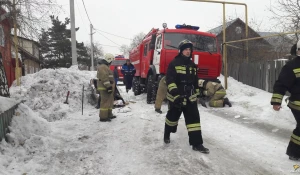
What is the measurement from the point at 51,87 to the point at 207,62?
6.20 metres

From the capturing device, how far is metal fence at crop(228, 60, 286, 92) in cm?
1036

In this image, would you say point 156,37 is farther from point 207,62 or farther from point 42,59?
point 42,59

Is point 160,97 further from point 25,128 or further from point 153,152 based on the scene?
point 25,128

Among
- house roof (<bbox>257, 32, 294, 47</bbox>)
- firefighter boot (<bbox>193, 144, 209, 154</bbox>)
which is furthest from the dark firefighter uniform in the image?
house roof (<bbox>257, 32, 294, 47</bbox>)

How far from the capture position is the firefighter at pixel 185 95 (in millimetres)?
4641

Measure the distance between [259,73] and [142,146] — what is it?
8047mm

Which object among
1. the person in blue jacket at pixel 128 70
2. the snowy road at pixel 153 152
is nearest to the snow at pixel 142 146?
the snowy road at pixel 153 152

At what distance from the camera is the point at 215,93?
974cm

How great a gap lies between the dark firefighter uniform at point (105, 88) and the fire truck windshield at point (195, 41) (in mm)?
2747

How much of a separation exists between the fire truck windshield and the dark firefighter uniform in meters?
2.75

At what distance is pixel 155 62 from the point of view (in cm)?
1014

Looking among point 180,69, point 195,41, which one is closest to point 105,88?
point 180,69

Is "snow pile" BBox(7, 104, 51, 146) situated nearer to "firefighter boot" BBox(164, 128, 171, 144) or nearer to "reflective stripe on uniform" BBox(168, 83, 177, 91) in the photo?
"firefighter boot" BBox(164, 128, 171, 144)

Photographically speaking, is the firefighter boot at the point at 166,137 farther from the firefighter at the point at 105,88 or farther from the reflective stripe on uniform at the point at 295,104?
the firefighter at the point at 105,88
